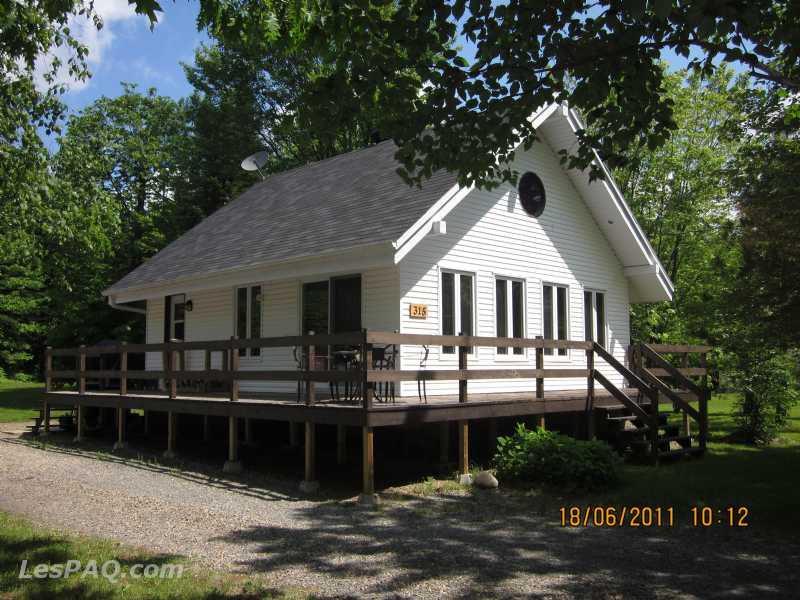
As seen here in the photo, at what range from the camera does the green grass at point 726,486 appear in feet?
30.3

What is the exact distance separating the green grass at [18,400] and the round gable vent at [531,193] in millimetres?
16357

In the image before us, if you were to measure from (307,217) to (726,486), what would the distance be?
10257 mm

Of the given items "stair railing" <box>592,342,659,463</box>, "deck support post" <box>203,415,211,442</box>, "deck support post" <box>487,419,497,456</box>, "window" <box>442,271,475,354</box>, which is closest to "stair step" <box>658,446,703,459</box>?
"stair railing" <box>592,342,659,463</box>

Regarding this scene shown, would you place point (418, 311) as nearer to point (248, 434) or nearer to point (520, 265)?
point (520, 265)

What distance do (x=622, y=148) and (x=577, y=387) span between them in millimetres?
9684

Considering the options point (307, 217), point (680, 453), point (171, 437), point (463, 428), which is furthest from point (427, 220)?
point (171, 437)

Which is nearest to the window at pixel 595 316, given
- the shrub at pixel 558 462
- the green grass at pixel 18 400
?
the shrub at pixel 558 462

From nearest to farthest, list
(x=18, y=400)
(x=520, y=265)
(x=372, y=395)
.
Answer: (x=372, y=395)
(x=520, y=265)
(x=18, y=400)

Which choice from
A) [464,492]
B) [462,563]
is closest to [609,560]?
[462,563]

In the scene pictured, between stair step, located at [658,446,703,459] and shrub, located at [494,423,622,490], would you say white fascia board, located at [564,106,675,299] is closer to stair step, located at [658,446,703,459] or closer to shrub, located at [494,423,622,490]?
stair step, located at [658,446,703,459]

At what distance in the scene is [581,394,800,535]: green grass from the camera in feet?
30.3

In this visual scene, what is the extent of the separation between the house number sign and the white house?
0.03 meters

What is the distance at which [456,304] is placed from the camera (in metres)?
14.4

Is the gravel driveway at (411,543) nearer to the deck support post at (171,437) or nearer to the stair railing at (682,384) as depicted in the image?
the deck support post at (171,437)
